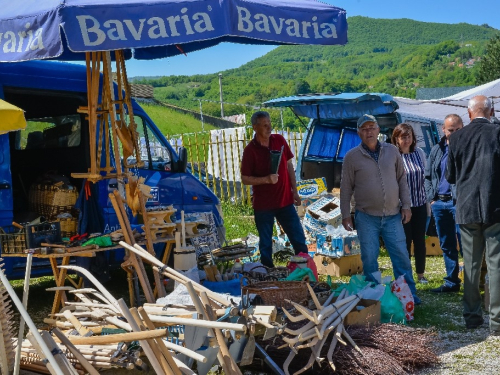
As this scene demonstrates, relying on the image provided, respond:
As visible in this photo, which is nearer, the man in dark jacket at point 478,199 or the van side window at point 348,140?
the man in dark jacket at point 478,199

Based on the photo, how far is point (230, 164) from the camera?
17078 mm

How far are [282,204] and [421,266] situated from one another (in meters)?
1.75

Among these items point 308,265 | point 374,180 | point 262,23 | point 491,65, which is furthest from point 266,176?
point 491,65

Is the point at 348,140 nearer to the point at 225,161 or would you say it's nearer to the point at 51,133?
the point at 225,161

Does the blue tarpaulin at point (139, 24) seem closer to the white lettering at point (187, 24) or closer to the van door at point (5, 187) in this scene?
the white lettering at point (187, 24)

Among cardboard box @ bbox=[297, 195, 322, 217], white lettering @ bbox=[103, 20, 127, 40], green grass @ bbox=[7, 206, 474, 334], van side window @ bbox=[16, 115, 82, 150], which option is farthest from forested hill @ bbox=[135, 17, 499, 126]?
white lettering @ bbox=[103, 20, 127, 40]

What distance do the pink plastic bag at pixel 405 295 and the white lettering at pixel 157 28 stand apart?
3.10 meters

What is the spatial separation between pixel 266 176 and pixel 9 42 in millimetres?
3048

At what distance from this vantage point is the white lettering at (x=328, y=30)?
241 inches

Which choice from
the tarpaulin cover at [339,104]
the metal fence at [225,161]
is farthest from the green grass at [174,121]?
the tarpaulin cover at [339,104]

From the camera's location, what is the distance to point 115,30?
5.25 m

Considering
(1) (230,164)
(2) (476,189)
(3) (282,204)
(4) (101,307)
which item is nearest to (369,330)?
(2) (476,189)

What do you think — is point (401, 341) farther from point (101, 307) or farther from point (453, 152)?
point (101, 307)

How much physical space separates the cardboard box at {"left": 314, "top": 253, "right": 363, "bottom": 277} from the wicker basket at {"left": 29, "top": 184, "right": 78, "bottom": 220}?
3.15 m
